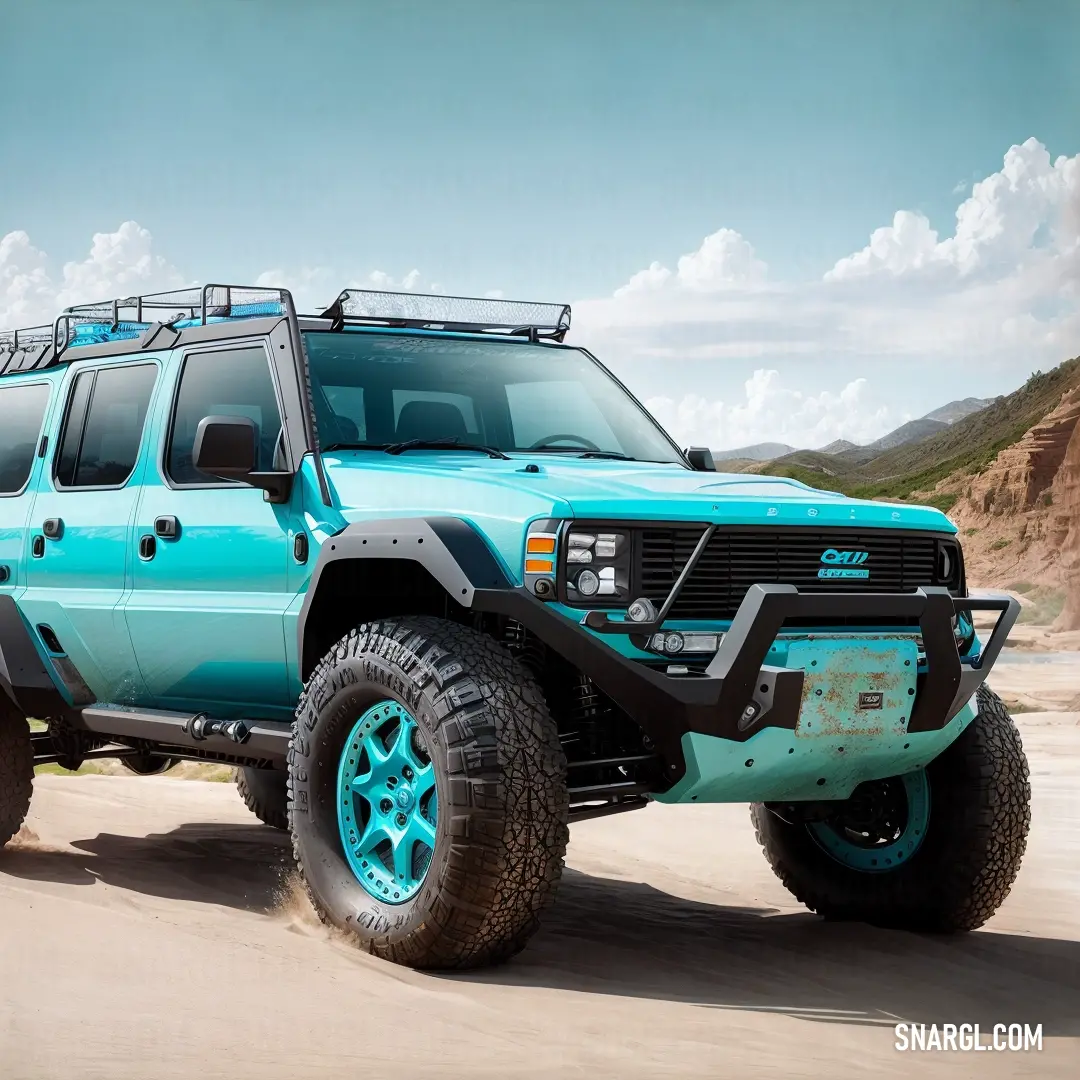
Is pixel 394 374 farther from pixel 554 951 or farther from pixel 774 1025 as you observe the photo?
pixel 774 1025

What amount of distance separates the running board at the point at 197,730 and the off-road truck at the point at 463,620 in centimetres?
2

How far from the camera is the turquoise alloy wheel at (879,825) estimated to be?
6.50 meters

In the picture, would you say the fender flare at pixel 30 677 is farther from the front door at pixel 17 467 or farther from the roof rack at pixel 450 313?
the roof rack at pixel 450 313

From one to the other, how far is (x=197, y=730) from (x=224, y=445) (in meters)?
1.24

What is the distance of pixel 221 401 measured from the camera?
661cm

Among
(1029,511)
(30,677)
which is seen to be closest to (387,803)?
(30,677)

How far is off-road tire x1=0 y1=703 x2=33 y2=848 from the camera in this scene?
24.8ft

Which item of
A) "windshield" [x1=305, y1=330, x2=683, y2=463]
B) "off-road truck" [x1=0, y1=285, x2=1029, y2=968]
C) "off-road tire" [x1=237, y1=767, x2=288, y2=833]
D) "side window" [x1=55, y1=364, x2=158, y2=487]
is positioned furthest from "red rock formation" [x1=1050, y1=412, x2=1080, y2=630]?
"side window" [x1=55, y1=364, x2=158, y2=487]

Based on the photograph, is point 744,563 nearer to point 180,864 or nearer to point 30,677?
point 30,677

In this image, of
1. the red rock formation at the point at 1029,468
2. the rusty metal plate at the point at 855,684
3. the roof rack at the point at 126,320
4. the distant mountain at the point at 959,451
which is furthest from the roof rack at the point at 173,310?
the red rock formation at the point at 1029,468

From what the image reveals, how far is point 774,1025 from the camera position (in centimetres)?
493

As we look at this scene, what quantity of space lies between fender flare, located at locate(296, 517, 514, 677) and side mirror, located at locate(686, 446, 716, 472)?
66.7 inches

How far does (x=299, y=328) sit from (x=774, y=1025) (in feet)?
10.4

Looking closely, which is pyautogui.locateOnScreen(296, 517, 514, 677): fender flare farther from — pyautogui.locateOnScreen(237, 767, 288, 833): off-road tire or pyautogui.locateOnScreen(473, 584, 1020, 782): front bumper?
pyautogui.locateOnScreen(237, 767, 288, 833): off-road tire
